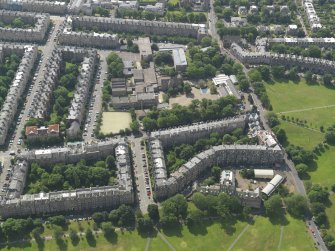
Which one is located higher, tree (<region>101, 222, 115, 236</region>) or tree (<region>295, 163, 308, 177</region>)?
tree (<region>295, 163, 308, 177</region>)

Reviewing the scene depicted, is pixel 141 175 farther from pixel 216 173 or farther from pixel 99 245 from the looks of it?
pixel 99 245

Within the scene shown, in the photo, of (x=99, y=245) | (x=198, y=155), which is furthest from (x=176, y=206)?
(x=99, y=245)

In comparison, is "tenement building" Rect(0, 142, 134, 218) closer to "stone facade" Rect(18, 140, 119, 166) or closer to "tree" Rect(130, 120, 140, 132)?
"stone facade" Rect(18, 140, 119, 166)

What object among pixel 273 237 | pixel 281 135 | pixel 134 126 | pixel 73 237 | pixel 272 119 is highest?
pixel 272 119

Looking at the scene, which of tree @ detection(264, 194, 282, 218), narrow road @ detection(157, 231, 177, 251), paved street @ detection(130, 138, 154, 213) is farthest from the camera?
paved street @ detection(130, 138, 154, 213)

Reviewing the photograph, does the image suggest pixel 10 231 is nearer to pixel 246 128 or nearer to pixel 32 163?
pixel 32 163

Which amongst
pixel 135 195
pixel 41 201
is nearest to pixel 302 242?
pixel 135 195


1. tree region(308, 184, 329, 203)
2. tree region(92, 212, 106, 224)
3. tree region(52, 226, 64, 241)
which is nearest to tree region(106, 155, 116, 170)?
tree region(92, 212, 106, 224)

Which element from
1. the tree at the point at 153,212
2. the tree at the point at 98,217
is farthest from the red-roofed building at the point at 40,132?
the tree at the point at 153,212
